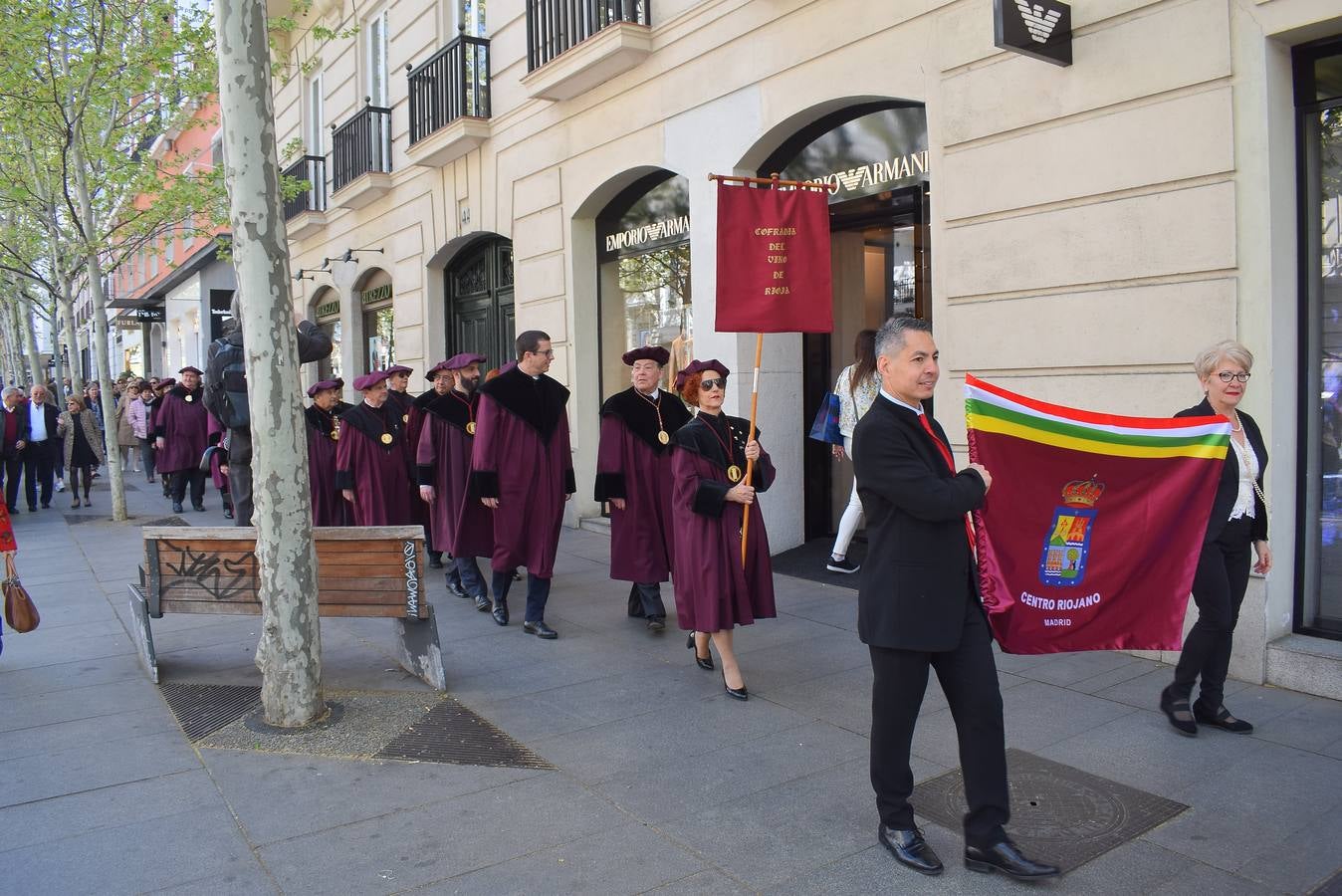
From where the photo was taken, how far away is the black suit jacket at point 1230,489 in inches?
176

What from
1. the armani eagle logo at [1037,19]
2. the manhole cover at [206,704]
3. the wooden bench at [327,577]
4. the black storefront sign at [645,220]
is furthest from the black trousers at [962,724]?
the black storefront sign at [645,220]

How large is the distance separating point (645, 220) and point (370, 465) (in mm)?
4089

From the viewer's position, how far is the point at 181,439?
14.1 meters

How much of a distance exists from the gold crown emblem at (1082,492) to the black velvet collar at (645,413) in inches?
133

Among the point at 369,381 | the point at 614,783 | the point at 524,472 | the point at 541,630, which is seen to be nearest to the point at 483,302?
the point at 369,381

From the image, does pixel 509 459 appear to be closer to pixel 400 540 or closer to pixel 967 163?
pixel 400 540

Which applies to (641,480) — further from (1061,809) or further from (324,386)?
(1061,809)

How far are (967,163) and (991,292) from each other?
0.88 meters

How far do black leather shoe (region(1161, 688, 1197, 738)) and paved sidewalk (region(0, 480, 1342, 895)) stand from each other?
7 centimetres

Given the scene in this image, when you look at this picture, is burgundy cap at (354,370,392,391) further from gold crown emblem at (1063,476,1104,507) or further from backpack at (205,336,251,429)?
gold crown emblem at (1063,476,1104,507)

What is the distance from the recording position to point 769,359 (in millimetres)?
9000

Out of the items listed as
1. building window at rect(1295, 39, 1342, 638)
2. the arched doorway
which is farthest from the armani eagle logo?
the arched doorway

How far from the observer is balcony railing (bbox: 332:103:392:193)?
50.7 feet

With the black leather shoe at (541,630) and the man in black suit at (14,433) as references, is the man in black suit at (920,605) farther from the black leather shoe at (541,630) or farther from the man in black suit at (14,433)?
the man in black suit at (14,433)
